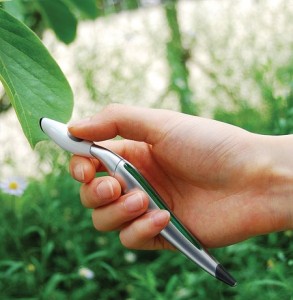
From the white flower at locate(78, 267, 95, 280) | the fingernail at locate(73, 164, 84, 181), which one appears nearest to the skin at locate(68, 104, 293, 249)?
the fingernail at locate(73, 164, 84, 181)

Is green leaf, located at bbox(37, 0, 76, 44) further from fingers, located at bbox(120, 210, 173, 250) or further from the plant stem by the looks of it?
the plant stem

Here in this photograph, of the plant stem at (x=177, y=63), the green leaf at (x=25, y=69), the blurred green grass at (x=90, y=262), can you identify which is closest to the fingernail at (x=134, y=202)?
the green leaf at (x=25, y=69)

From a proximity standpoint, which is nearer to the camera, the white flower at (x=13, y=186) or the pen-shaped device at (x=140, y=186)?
the pen-shaped device at (x=140, y=186)

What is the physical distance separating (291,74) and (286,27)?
0.49 metres

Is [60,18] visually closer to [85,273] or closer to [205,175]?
[205,175]

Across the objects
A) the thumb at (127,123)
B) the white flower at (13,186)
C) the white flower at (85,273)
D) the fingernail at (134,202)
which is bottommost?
the white flower at (85,273)

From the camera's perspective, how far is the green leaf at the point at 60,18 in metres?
1.13

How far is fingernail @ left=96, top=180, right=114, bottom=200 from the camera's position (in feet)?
3.84

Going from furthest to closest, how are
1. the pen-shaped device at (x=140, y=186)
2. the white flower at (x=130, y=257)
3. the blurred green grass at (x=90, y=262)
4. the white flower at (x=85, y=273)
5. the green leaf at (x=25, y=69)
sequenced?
the white flower at (x=130, y=257) < the white flower at (x=85, y=273) < the blurred green grass at (x=90, y=262) < the pen-shaped device at (x=140, y=186) < the green leaf at (x=25, y=69)

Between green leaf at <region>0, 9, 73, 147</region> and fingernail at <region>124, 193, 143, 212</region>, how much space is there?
1.35 feet

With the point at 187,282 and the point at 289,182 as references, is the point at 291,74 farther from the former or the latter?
the point at 289,182

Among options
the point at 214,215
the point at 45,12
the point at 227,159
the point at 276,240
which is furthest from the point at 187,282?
the point at 45,12

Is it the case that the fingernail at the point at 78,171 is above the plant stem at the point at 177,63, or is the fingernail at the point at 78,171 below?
above

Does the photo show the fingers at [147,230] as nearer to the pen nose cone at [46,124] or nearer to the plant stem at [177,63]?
the pen nose cone at [46,124]
